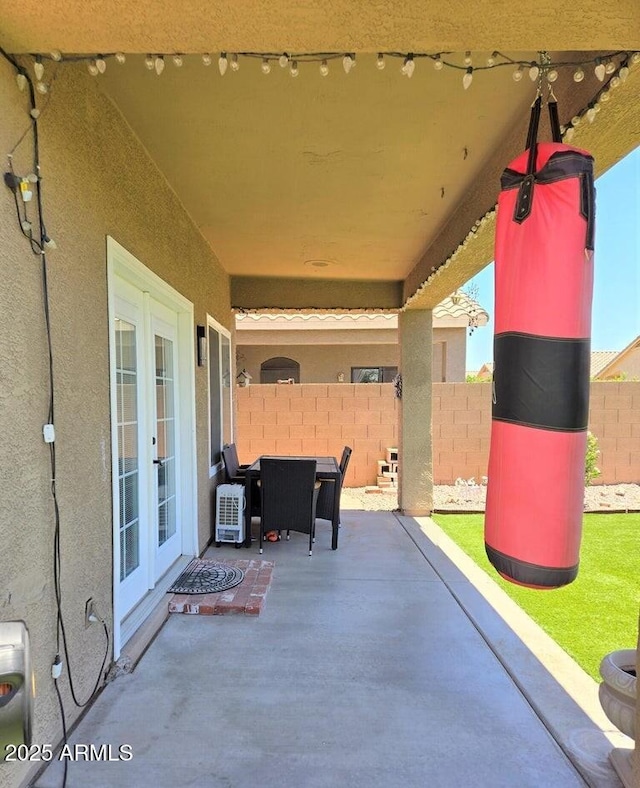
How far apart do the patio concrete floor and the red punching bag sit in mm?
1078

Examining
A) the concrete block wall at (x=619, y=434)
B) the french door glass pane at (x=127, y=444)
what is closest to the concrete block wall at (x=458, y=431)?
the concrete block wall at (x=619, y=434)

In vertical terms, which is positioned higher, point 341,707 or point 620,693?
point 620,693

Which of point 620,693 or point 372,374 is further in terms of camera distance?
point 372,374

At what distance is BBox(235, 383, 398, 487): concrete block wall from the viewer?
8773mm

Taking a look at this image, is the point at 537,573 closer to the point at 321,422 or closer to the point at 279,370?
the point at 321,422

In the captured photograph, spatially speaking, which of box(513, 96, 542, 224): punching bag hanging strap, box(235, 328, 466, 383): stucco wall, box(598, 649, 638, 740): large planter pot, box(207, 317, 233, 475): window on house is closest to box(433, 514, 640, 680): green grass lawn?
box(598, 649, 638, 740): large planter pot

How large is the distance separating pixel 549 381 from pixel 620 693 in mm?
1434

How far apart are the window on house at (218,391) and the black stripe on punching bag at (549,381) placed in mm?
3935

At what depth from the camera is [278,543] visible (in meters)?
5.11

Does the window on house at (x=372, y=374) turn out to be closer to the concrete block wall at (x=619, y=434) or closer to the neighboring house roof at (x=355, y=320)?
the neighboring house roof at (x=355, y=320)

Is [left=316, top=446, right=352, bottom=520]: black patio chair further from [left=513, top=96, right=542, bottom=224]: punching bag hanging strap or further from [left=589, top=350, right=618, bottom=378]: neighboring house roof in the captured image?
[left=589, top=350, right=618, bottom=378]: neighboring house roof

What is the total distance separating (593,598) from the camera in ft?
12.8

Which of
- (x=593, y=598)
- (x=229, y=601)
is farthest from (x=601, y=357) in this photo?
(x=229, y=601)

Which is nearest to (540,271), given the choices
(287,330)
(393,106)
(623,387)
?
(393,106)
